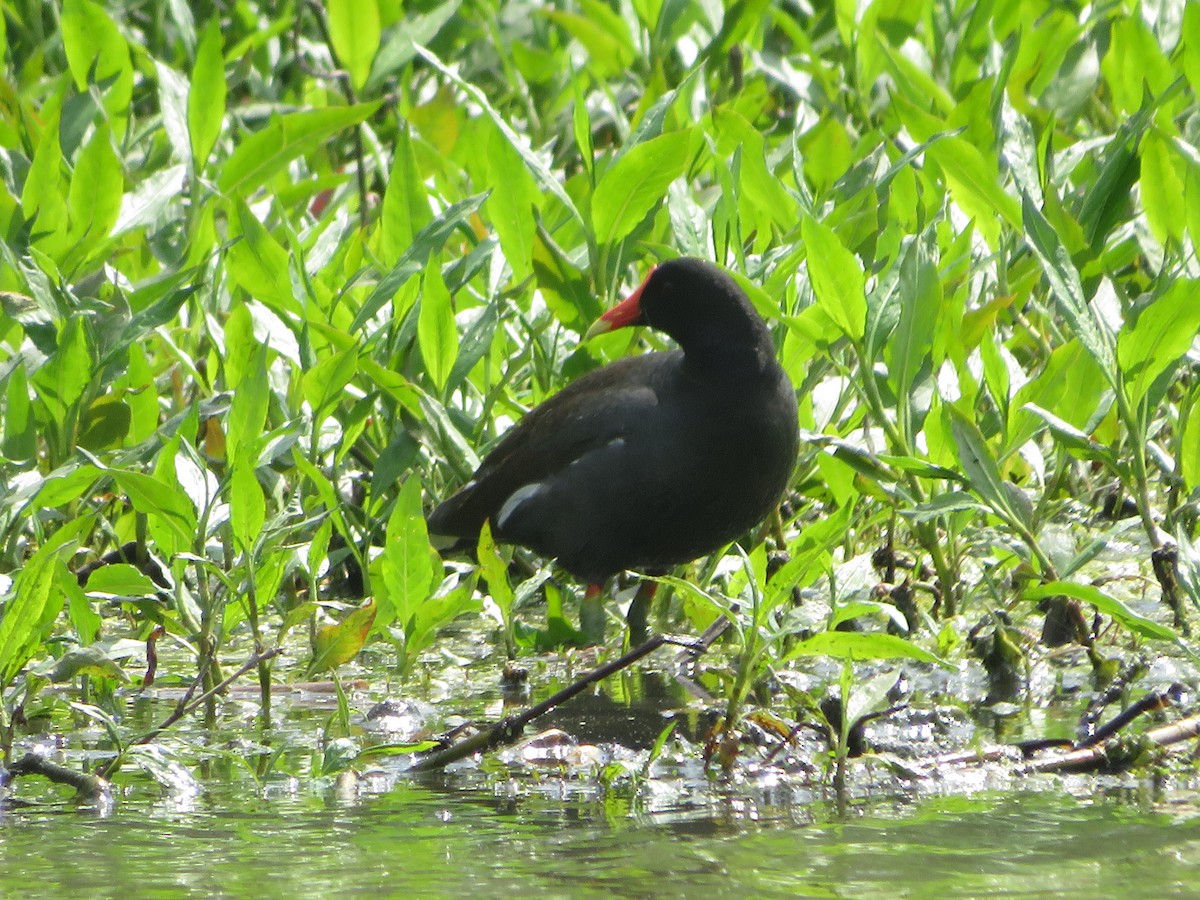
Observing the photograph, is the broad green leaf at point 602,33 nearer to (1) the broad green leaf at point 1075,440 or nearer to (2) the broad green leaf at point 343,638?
(1) the broad green leaf at point 1075,440

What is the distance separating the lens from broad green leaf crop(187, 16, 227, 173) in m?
4.85

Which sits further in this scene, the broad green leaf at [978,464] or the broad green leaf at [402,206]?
the broad green leaf at [402,206]

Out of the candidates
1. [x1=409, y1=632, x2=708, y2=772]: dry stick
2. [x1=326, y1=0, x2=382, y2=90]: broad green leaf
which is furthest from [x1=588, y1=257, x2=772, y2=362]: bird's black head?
[x1=326, y1=0, x2=382, y2=90]: broad green leaf

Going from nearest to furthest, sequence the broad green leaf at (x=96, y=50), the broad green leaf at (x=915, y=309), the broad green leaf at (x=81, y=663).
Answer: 1. the broad green leaf at (x=81, y=663)
2. the broad green leaf at (x=915, y=309)
3. the broad green leaf at (x=96, y=50)

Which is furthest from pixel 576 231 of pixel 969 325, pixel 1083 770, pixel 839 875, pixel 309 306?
pixel 839 875

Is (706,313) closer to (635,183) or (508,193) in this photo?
(635,183)

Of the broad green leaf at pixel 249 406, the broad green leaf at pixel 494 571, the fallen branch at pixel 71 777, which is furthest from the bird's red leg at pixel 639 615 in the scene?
the fallen branch at pixel 71 777

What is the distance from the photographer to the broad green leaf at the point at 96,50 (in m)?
5.45

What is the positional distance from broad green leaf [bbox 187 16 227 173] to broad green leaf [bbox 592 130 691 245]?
3.63 ft

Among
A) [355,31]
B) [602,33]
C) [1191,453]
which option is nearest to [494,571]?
[1191,453]

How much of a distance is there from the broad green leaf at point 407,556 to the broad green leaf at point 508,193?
0.99 m

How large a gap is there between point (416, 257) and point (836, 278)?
3.27 ft

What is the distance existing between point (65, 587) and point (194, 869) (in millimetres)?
946

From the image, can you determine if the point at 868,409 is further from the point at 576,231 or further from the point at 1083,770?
the point at 1083,770
